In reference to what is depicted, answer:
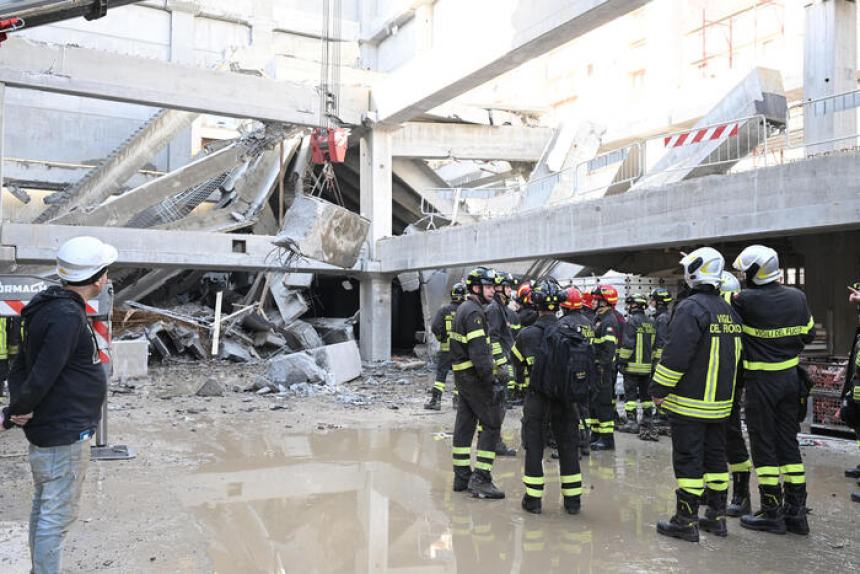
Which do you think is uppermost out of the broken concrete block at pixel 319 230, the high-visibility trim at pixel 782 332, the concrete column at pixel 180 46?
the concrete column at pixel 180 46

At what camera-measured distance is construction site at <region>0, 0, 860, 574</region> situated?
4738 mm

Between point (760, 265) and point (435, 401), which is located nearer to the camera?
point (760, 265)

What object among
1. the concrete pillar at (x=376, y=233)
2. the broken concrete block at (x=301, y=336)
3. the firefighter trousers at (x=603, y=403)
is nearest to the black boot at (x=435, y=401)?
the firefighter trousers at (x=603, y=403)

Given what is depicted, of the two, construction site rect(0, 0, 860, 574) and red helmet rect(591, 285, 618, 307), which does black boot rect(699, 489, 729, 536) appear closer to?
construction site rect(0, 0, 860, 574)

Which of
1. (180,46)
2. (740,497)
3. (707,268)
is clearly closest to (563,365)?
(707,268)

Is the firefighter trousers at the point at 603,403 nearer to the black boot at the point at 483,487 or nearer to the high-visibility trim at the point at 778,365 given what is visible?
the black boot at the point at 483,487

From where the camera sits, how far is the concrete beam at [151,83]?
13273 mm

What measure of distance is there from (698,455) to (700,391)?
414 mm

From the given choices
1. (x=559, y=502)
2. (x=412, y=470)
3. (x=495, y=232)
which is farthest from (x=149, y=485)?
(x=495, y=232)

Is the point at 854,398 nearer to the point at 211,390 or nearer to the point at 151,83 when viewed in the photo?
the point at 211,390

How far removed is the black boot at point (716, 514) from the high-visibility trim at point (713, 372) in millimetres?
688

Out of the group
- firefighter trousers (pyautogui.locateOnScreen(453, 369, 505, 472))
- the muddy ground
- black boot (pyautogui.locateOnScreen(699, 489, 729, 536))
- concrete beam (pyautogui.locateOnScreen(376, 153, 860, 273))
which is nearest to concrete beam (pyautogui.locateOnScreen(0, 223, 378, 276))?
concrete beam (pyautogui.locateOnScreen(376, 153, 860, 273))

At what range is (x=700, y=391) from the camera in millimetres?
4477

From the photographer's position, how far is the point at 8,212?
61.3 ft
